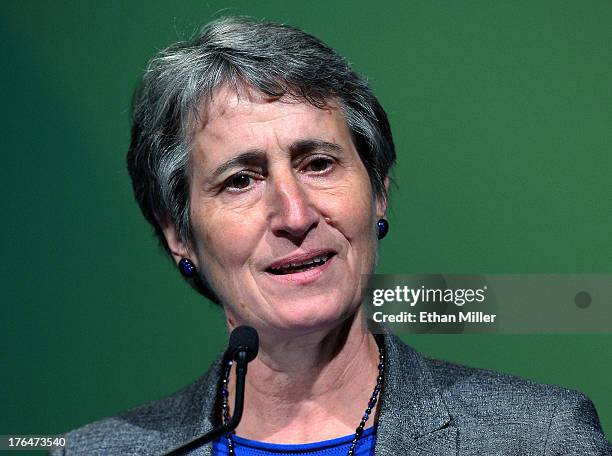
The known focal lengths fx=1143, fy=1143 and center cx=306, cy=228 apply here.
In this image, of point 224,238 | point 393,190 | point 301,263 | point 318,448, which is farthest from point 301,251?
point 393,190

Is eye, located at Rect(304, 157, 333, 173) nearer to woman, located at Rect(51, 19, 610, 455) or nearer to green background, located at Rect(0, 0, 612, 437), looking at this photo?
woman, located at Rect(51, 19, 610, 455)

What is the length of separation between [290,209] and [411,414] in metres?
0.44

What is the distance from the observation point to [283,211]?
6.72 ft

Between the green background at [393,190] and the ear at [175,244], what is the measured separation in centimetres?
39

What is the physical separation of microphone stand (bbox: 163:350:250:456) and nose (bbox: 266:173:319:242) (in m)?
0.29

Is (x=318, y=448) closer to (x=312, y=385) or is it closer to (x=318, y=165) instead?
(x=312, y=385)

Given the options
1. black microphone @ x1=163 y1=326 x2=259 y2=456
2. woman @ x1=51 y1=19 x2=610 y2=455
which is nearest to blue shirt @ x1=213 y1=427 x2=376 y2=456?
woman @ x1=51 y1=19 x2=610 y2=455

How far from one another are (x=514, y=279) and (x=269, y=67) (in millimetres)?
780

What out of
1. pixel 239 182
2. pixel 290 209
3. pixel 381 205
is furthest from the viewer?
pixel 381 205

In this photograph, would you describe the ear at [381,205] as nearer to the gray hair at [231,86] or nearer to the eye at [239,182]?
the gray hair at [231,86]

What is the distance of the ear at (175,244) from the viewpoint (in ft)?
7.55

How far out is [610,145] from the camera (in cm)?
257

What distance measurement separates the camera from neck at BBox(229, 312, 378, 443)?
2158 millimetres

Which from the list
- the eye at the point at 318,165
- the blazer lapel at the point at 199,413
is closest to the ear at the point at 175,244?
the blazer lapel at the point at 199,413
